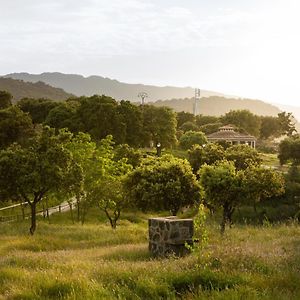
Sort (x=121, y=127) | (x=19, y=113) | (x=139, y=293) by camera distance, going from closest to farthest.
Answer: (x=139, y=293)
(x=19, y=113)
(x=121, y=127)

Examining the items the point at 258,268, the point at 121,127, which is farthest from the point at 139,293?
the point at 121,127

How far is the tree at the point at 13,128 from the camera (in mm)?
51812

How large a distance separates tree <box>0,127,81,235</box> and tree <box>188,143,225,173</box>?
22445 millimetres

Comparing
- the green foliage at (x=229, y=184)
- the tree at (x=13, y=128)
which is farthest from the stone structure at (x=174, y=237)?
the tree at (x=13, y=128)

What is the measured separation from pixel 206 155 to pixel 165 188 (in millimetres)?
19115

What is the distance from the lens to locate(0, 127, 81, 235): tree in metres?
26.5

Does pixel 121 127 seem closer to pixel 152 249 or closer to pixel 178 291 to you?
pixel 152 249

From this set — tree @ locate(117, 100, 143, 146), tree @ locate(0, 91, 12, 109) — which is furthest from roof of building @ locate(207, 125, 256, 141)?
tree @ locate(0, 91, 12, 109)

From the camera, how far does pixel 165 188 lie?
1205 inches

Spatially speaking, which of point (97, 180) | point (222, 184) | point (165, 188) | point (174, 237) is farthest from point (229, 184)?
point (174, 237)

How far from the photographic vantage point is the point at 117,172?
1649 inches

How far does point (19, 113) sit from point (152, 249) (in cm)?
4208

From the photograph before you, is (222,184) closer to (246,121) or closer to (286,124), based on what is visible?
(246,121)

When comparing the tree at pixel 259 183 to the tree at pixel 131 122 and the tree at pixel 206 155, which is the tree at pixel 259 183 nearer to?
the tree at pixel 206 155
